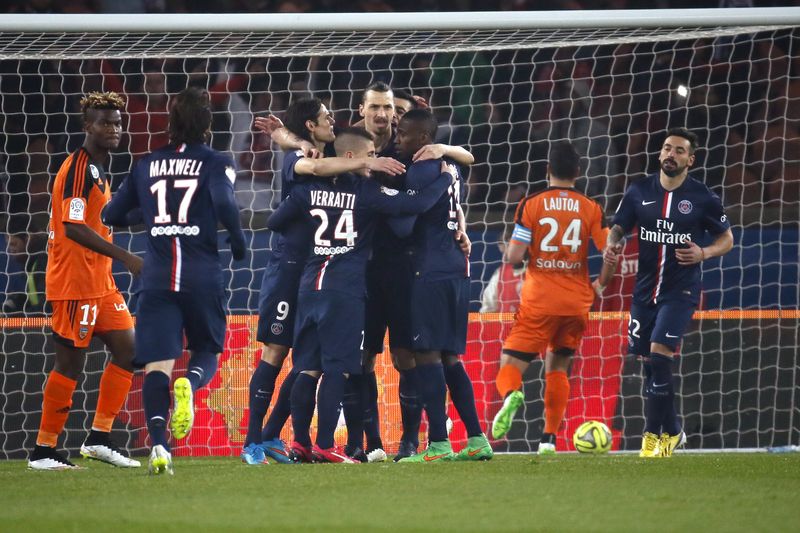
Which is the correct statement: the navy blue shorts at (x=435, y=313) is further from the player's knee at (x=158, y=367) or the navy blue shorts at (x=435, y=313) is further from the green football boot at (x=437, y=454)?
the player's knee at (x=158, y=367)

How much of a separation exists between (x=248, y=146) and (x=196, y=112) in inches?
213

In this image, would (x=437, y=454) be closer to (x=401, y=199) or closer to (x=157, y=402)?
(x=401, y=199)

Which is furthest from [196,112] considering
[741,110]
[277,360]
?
[741,110]

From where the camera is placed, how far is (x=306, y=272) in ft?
22.4

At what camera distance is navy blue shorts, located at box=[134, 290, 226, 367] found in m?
5.88

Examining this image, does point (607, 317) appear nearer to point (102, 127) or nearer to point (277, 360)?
point (277, 360)

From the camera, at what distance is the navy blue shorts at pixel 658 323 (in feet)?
25.6

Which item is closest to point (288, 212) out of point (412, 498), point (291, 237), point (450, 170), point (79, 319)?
point (291, 237)

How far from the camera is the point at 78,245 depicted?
22.9ft

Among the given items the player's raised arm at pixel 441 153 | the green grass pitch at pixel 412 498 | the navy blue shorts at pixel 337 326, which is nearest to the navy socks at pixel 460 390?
the green grass pitch at pixel 412 498

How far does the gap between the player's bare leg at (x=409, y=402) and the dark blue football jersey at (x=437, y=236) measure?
0.60 metres

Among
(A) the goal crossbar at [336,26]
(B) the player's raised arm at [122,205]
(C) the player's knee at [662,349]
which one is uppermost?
(A) the goal crossbar at [336,26]

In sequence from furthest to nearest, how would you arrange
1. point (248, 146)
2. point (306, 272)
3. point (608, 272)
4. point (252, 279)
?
1. point (248, 146)
2. point (252, 279)
3. point (608, 272)
4. point (306, 272)

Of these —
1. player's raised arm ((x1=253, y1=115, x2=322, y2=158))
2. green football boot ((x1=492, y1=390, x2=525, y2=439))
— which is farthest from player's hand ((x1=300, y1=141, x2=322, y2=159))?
green football boot ((x1=492, y1=390, x2=525, y2=439))
